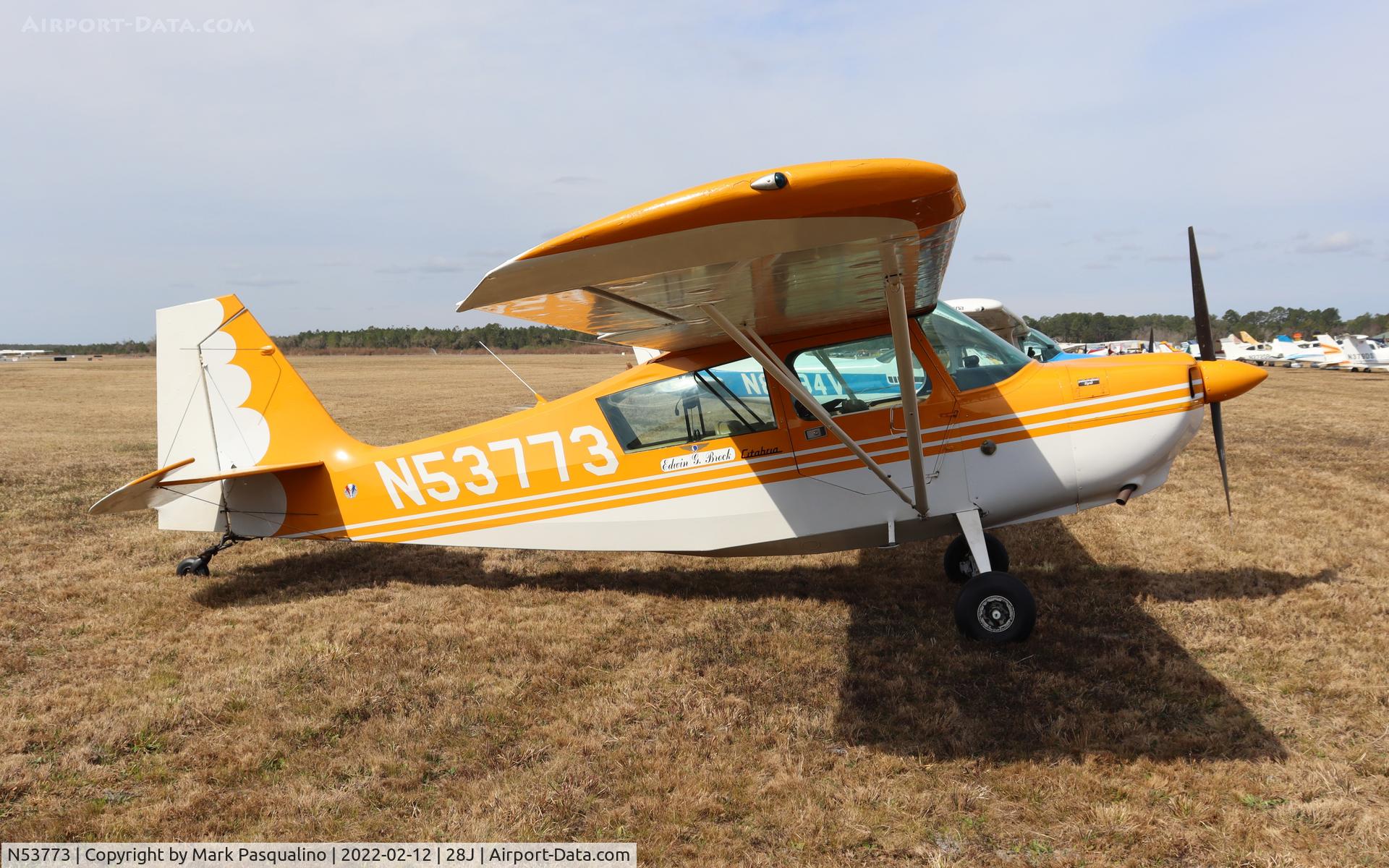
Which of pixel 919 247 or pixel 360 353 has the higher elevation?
pixel 360 353

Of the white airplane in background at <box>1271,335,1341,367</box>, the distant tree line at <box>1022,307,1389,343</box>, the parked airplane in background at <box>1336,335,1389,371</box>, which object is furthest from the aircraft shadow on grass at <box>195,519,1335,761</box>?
the distant tree line at <box>1022,307,1389,343</box>

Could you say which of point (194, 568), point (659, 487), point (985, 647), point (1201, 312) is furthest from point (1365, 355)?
point (194, 568)

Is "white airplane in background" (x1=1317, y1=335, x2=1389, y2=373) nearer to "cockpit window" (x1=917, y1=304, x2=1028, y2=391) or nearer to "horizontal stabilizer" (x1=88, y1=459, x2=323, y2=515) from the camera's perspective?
"cockpit window" (x1=917, y1=304, x2=1028, y2=391)

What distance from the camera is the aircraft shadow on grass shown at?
12.5 feet

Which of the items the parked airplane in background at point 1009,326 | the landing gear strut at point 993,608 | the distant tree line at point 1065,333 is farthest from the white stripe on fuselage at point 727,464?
the distant tree line at point 1065,333

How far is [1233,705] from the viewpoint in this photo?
4051 mm

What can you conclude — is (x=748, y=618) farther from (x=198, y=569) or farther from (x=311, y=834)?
(x=198, y=569)

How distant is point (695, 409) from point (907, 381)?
1688 millimetres

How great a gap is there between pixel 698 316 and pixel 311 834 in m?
3.32

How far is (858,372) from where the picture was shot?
5.47 meters

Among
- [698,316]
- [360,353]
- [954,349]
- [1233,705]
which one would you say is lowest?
[1233,705]

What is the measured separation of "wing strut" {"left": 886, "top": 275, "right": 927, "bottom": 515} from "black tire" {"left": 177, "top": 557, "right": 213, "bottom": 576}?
5834 mm

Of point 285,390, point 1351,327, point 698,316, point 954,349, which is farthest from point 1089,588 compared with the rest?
point 1351,327

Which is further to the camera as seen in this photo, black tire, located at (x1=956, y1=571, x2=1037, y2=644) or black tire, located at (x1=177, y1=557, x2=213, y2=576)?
black tire, located at (x1=177, y1=557, x2=213, y2=576)
